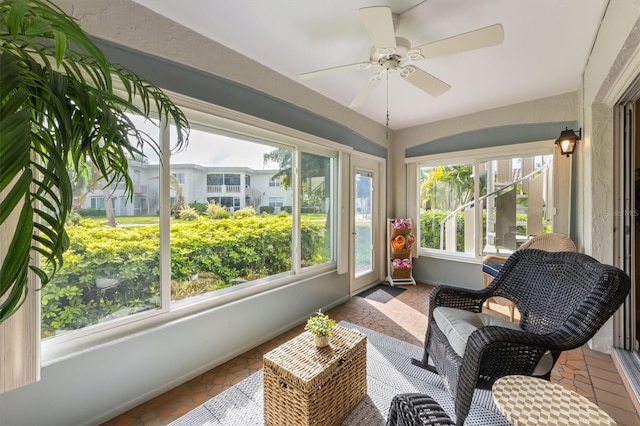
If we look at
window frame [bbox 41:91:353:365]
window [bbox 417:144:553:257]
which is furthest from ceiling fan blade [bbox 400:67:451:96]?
window [bbox 417:144:553:257]

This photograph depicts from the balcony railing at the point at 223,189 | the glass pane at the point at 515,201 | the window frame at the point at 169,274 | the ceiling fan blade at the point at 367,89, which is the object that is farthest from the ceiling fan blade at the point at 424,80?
the glass pane at the point at 515,201

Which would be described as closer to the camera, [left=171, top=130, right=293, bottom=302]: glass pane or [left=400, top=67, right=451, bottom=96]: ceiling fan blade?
[left=400, top=67, right=451, bottom=96]: ceiling fan blade

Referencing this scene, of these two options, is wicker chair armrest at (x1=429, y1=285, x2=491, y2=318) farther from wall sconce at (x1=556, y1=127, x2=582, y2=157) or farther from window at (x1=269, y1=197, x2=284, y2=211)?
wall sconce at (x1=556, y1=127, x2=582, y2=157)

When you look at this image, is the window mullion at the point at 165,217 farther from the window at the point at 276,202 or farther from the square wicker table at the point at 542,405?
the square wicker table at the point at 542,405

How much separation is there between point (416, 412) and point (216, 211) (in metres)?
2.00

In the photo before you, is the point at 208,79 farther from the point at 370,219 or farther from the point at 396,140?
the point at 396,140

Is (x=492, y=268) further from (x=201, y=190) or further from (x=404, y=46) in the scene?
(x=201, y=190)

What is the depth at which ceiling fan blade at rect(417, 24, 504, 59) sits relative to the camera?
1.39 metres

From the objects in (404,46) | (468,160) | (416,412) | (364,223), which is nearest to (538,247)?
(468,160)

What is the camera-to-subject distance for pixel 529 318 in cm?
172

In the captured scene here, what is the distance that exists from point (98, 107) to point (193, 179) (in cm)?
143

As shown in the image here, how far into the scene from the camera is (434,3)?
5.38 feet

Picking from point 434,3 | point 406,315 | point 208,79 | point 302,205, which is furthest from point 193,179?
point 406,315

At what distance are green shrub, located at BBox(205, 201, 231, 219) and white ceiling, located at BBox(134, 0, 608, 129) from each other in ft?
4.28
